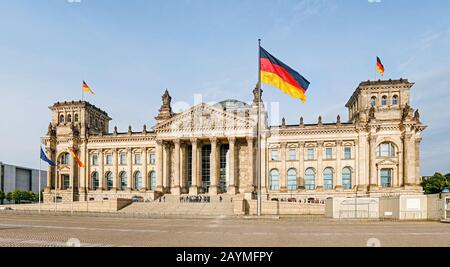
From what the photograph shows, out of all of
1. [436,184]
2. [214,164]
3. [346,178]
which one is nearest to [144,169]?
[214,164]

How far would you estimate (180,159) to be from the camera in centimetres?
7175

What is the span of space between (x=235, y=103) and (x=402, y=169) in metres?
37.9

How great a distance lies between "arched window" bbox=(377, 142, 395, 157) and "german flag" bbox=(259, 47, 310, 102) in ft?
142

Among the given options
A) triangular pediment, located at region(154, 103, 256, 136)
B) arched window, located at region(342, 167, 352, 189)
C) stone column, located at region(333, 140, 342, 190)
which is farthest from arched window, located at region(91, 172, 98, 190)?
arched window, located at region(342, 167, 352, 189)

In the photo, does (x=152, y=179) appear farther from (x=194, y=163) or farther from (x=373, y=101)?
(x=373, y=101)

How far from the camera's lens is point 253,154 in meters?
68.6

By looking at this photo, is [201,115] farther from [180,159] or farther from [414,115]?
[414,115]

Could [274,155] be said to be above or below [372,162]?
above

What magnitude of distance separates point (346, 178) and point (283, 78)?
4422 cm

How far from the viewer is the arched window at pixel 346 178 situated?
67.7 meters
